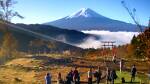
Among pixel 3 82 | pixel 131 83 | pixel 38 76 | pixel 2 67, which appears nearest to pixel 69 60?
pixel 2 67

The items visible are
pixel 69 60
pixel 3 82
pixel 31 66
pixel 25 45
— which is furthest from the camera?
pixel 25 45

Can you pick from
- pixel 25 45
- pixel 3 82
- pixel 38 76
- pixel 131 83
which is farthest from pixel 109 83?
pixel 25 45

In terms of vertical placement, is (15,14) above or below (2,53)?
above

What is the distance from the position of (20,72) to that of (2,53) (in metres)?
23.7

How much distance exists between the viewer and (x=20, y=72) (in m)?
63.8

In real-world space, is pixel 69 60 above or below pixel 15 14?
below

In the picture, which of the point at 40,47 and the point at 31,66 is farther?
the point at 40,47

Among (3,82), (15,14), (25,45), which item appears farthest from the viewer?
(25,45)

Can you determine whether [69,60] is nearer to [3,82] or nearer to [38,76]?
[38,76]

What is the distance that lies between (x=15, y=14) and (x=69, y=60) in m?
14.7

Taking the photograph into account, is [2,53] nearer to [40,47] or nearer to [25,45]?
[40,47]

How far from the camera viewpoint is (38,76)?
58.2 metres

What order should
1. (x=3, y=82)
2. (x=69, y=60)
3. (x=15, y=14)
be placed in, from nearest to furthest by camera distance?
(x=3, y=82), (x=69, y=60), (x=15, y=14)

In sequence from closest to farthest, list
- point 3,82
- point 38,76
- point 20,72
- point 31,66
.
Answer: point 3,82, point 38,76, point 20,72, point 31,66
